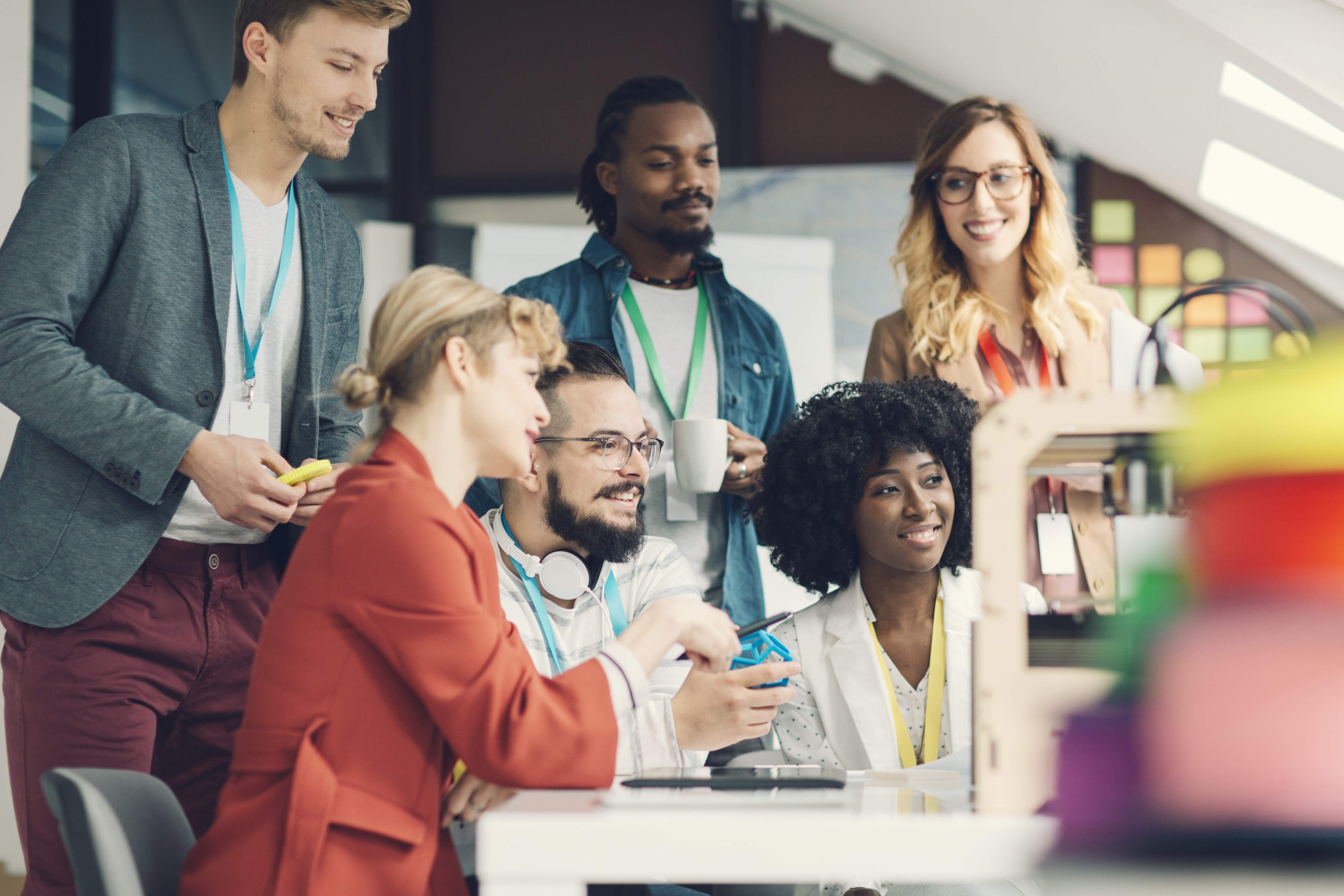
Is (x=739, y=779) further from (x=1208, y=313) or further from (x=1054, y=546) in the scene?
(x=1208, y=313)

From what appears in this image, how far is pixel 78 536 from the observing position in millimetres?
1612

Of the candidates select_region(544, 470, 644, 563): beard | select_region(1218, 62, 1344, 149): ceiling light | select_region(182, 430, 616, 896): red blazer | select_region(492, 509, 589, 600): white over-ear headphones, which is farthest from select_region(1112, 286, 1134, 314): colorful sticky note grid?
select_region(182, 430, 616, 896): red blazer

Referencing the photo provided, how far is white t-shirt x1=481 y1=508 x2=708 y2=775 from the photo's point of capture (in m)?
1.86

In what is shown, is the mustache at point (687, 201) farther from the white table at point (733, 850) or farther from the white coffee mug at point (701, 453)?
the white table at point (733, 850)

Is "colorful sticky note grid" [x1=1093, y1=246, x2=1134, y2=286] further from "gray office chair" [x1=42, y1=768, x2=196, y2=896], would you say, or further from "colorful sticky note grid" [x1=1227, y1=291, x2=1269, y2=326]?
"gray office chair" [x1=42, y1=768, x2=196, y2=896]

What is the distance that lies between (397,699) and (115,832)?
0.27m

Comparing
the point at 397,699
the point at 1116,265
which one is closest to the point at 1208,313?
the point at 1116,265

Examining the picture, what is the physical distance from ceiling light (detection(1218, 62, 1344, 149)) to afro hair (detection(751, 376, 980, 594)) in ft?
4.70

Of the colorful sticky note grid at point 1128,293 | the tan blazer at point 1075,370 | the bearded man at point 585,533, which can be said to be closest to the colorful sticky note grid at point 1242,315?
the colorful sticky note grid at point 1128,293

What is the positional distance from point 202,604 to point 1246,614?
4.58 ft

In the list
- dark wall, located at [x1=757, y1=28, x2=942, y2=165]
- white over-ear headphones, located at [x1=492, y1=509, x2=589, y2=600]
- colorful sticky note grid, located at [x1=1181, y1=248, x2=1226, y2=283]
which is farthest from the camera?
dark wall, located at [x1=757, y1=28, x2=942, y2=165]

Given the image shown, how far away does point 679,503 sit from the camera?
2.40 meters

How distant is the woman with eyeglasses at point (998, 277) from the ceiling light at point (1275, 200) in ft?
5.01

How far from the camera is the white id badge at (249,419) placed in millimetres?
1737
